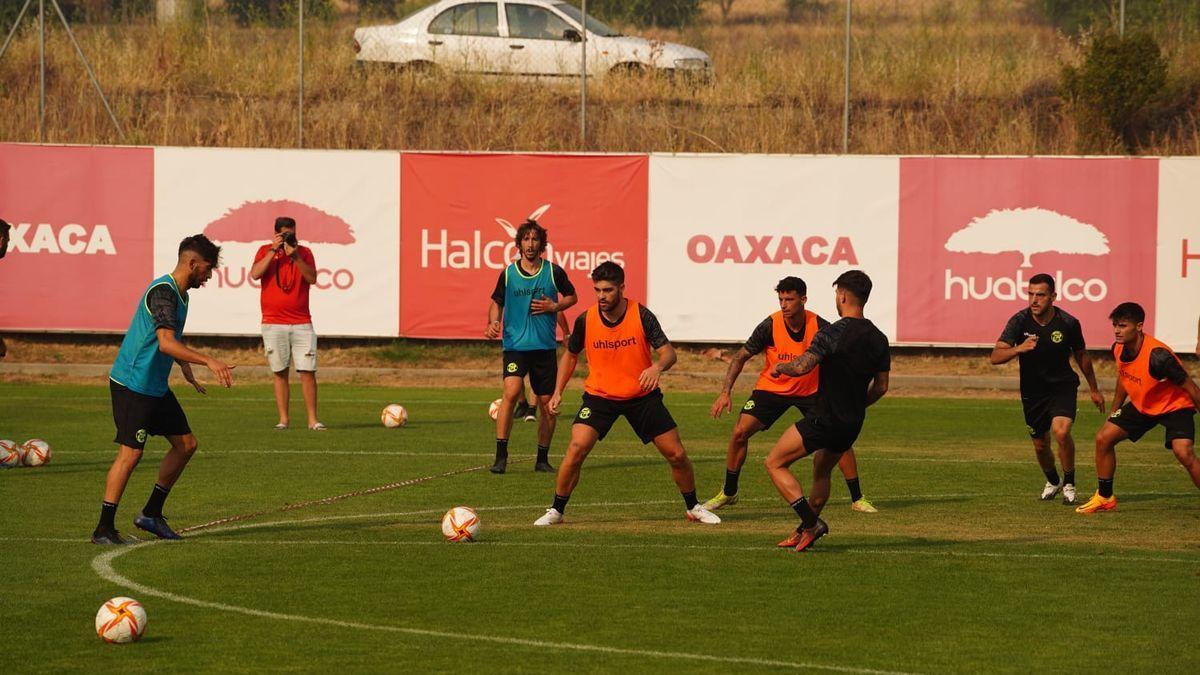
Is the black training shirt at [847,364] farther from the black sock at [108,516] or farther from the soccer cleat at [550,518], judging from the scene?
the black sock at [108,516]

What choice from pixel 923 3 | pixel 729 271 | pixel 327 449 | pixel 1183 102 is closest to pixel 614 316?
pixel 327 449

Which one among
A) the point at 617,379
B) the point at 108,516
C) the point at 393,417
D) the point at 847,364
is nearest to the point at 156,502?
the point at 108,516

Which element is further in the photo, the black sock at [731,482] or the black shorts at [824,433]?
the black sock at [731,482]

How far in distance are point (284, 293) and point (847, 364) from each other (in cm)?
1071

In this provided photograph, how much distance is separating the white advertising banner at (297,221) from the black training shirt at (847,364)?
1738 centimetres

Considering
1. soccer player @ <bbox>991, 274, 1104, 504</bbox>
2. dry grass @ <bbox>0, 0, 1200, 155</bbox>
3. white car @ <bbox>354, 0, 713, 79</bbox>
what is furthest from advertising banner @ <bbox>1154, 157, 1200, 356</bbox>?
soccer player @ <bbox>991, 274, 1104, 504</bbox>

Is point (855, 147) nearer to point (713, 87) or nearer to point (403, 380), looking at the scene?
point (713, 87)

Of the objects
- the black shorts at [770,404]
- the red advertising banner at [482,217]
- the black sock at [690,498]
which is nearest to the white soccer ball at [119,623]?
the black sock at [690,498]

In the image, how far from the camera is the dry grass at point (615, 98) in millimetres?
31719

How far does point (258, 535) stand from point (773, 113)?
2090 centimetres

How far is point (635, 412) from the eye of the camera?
13.5 metres

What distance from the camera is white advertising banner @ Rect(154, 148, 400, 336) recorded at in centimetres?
2859

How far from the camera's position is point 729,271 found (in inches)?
1104

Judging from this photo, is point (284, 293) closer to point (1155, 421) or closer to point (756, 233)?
point (756, 233)
